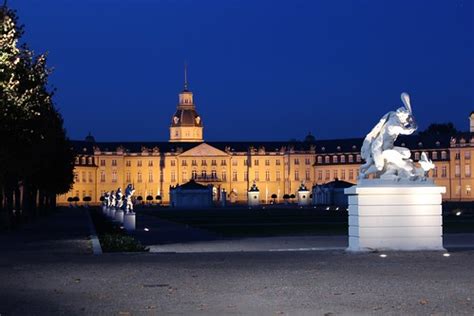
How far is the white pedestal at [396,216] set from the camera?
27328 millimetres

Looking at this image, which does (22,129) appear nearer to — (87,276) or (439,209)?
(439,209)

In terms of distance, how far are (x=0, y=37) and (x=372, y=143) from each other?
47.9 ft

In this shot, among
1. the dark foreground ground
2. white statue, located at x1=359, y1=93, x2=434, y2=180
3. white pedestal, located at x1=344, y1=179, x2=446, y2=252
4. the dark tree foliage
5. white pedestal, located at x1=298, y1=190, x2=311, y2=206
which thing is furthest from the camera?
white pedestal, located at x1=298, y1=190, x2=311, y2=206

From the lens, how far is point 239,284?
1816 centimetres

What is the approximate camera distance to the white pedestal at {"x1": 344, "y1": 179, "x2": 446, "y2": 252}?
27.3 meters

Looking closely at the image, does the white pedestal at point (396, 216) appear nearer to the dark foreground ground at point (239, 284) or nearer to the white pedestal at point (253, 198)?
the dark foreground ground at point (239, 284)

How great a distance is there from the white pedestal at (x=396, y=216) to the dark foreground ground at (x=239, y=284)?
3.88 ft

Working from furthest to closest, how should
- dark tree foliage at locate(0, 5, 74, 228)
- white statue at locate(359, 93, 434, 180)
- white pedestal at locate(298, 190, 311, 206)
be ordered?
white pedestal at locate(298, 190, 311, 206) < dark tree foliage at locate(0, 5, 74, 228) < white statue at locate(359, 93, 434, 180)

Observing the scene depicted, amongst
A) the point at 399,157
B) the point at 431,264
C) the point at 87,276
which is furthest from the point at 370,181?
the point at 87,276

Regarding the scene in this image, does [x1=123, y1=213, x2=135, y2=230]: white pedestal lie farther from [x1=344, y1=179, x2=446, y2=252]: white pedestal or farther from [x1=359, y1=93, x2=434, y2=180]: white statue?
[x1=344, y1=179, x2=446, y2=252]: white pedestal

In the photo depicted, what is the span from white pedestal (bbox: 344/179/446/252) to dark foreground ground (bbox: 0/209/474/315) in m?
1.18

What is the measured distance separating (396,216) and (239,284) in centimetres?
1013

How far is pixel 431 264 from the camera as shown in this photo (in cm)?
2250

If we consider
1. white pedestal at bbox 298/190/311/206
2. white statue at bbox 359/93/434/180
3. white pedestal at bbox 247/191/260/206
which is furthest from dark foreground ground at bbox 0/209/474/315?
white pedestal at bbox 247/191/260/206
